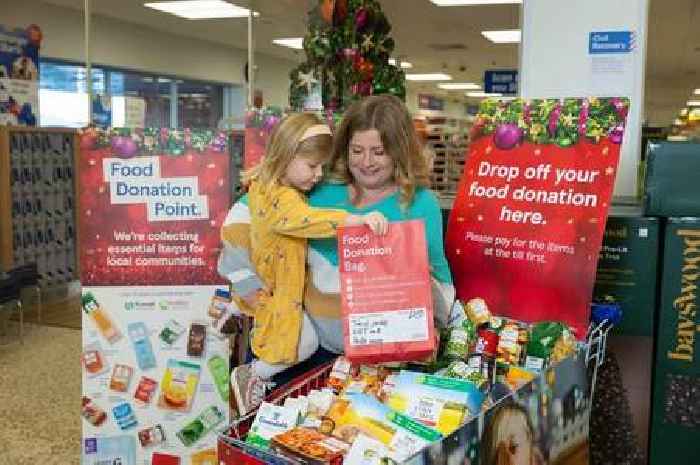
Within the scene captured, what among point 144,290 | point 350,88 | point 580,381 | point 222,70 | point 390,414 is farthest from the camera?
point 222,70

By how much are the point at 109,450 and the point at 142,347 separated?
462mm

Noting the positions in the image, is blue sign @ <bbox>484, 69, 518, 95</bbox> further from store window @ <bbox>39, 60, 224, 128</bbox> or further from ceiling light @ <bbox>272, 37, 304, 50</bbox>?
store window @ <bbox>39, 60, 224, 128</bbox>

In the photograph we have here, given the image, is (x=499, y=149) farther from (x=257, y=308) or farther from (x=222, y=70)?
(x=222, y=70)

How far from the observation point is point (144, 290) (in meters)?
3.08

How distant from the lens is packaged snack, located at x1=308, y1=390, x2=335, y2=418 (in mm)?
1566

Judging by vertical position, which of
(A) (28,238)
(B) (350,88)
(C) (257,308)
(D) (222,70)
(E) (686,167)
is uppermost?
(D) (222,70)

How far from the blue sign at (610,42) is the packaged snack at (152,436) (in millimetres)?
2391

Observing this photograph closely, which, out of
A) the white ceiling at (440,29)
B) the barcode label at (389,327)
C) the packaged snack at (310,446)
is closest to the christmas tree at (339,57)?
the barcode label at (389,327)

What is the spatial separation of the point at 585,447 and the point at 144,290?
6.24ft

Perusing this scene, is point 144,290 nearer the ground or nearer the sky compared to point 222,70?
nearer the ground

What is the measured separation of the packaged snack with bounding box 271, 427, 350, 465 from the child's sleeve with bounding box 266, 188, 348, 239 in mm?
513

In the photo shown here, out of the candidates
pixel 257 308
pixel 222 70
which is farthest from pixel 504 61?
pixel 257 308

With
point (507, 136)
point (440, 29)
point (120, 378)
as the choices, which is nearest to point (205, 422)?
point (120, 378)

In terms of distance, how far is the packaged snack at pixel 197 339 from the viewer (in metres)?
3.12
